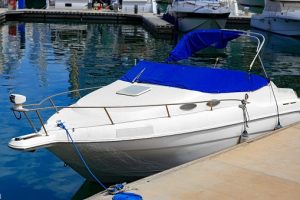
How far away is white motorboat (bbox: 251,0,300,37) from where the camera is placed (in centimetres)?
3725

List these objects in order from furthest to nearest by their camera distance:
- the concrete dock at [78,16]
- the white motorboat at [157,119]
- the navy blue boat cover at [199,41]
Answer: the concrete dock at [78,16] → the navy blue boat cover at [199,41] → the white motorboat at [157,119]

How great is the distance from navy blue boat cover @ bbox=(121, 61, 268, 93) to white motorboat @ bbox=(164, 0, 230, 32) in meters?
25.8

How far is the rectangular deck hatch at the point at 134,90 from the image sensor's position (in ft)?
30.1

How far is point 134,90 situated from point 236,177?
9.89ft

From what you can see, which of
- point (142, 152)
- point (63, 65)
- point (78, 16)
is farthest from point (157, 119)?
point (78, 16)

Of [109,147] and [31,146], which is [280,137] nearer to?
[109,147]

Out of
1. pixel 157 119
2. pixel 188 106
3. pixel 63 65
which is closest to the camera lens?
pixel 157 119

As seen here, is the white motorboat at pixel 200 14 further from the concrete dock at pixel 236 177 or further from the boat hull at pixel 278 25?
the concrete dock at pixel 236 177

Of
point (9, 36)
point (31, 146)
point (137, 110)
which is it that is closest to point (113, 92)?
point (137, 110)

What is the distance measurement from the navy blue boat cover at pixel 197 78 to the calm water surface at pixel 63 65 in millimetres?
2469

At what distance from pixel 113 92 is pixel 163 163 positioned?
74.2 inches

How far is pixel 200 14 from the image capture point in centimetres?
3553

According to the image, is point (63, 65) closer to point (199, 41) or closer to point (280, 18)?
point (199, 41)

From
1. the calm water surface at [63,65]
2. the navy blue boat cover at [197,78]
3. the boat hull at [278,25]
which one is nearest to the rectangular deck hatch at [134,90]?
the navy blue boat cover at [197,78]
